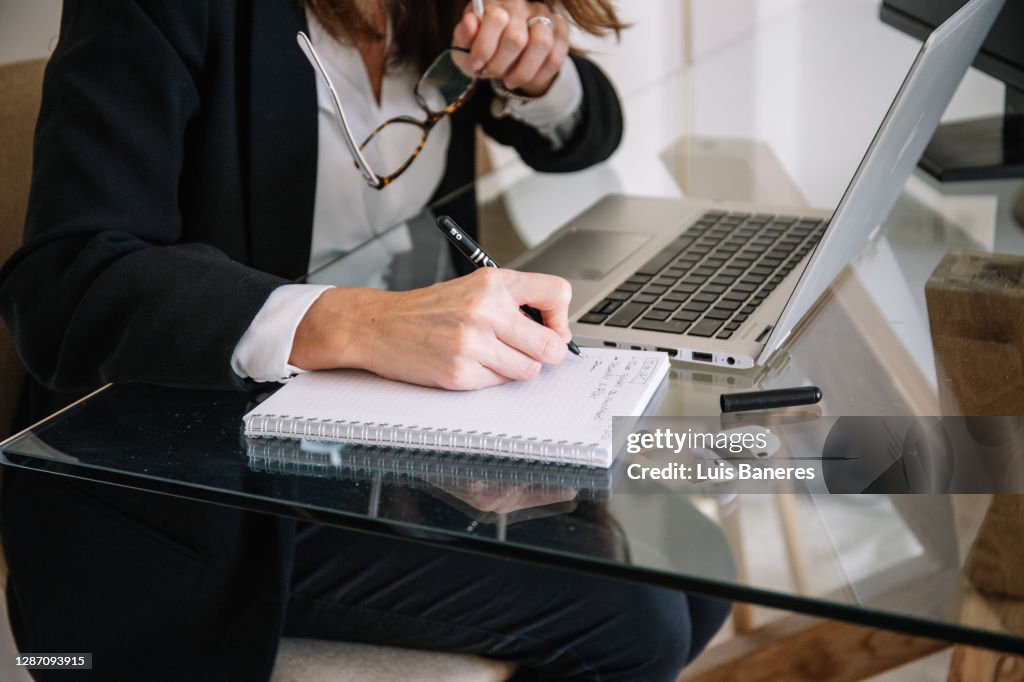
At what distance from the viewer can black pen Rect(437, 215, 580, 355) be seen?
821 mm

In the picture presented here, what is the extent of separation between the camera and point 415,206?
1.30m

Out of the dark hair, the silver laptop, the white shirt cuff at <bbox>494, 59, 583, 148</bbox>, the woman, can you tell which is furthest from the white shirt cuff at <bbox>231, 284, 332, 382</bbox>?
the white shirt cuff at <bbox>494, 59, 583, 148</bbox>

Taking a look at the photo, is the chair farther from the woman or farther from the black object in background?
the black object in background

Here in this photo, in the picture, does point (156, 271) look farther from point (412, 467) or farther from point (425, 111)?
point (425, 111)

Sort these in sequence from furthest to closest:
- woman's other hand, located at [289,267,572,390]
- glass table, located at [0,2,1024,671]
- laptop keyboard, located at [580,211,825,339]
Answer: laptop keyboard, located at [580,211,825,339], woman's other hand, located at [289,267,572,390], glass table, located at [0,2,1024,671]

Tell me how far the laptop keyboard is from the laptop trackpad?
0.12 ft

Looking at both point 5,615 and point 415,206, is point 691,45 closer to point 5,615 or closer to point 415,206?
point 415,206

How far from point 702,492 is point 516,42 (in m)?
0.61

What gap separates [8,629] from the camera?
1.11 m

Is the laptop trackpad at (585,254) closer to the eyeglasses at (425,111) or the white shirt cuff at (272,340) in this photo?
the eyeglasses at (425,111)

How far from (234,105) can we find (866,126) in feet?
2.91

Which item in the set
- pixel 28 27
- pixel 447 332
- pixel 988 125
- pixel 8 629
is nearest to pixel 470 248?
pixel 447 332

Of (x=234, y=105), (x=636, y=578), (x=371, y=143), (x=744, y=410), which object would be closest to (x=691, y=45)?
(x=371, y=143)

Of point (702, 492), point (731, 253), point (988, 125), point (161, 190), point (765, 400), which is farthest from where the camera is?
point (988, 125)
